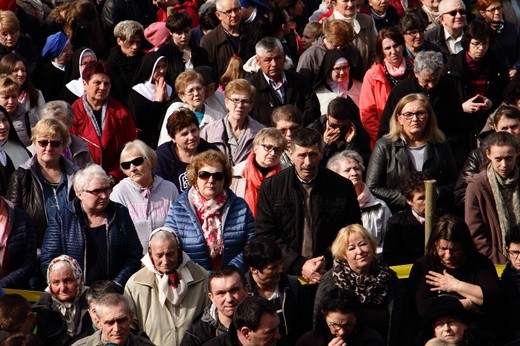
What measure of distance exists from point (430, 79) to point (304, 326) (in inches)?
180

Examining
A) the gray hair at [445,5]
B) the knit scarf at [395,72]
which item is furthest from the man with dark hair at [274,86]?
the gray hair at [445,5]

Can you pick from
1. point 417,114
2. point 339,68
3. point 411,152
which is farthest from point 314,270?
point 339,68

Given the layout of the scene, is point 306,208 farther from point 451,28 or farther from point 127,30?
point 451,28

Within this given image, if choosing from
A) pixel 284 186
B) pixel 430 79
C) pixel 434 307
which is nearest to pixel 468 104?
pixel 430 79

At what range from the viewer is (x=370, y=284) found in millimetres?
12961

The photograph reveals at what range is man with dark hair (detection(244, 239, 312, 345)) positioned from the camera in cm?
1290

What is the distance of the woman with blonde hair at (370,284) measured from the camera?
12961 millimetres

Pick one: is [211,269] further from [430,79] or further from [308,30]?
[308,30]

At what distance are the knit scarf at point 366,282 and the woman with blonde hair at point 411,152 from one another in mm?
2483

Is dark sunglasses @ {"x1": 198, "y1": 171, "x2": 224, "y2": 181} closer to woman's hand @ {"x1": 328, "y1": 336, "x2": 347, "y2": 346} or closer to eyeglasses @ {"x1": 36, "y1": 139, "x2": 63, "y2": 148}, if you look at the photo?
eyeglasses @ {"x1": 36, "y1": 139, "x2": 63, "y2": 148}

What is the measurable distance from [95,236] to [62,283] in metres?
0.77

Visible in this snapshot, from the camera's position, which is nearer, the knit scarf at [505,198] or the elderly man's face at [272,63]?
the knit scarf at [505,198]

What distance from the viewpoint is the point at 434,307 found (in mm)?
12609

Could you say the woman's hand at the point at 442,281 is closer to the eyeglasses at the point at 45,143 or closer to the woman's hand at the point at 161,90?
the eyeglasses at the point at 45,143
